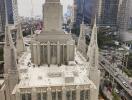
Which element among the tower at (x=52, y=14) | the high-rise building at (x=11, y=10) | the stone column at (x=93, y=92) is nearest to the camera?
the stone column at (x=93, y=92)

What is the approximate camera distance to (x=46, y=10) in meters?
17.7

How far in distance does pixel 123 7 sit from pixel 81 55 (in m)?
37.3

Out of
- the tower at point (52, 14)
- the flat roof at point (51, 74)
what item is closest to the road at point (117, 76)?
the flat roof at point (51, 74)

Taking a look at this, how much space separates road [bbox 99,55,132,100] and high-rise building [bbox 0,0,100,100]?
10435 mm

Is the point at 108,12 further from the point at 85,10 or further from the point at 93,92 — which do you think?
the point at 93,92

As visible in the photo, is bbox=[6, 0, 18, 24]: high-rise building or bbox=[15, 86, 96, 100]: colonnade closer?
bbox=[15, 86, 96, 100]: colonnade

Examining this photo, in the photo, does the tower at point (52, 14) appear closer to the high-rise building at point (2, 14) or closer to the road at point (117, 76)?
the road at point (117, 76)

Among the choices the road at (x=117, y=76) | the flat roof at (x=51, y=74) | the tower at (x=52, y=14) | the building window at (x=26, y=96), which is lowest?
the road at (x=117, y=76)

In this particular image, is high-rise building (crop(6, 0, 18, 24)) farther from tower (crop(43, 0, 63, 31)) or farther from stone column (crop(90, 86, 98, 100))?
stone column (crop(90, 86, 98, 100))

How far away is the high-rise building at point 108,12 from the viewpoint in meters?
51.7

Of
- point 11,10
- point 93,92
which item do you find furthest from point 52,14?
point 11,10

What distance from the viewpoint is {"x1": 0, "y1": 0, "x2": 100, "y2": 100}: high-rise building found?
14.0 meters

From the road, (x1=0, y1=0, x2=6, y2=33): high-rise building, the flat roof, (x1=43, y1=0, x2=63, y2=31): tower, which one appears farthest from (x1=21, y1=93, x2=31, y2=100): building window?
(x1=0, y1=0, x2=6, y2=33): high-rise building

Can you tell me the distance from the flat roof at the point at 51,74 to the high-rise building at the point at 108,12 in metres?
36.1
